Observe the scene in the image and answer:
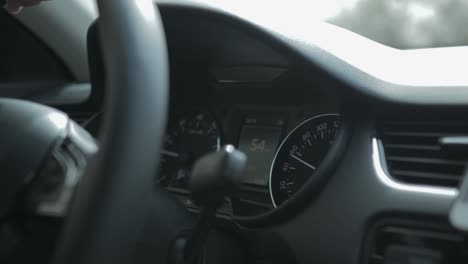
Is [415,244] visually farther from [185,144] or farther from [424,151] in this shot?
[185,144]

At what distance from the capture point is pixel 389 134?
1.16 metres

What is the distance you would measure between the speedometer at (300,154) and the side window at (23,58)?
2.47 ft

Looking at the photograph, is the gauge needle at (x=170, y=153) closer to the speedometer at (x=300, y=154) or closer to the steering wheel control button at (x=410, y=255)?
the speedometer at (x=300, y=154)

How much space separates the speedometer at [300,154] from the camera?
1.28 metres

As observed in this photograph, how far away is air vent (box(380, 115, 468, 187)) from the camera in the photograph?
3.47 ft

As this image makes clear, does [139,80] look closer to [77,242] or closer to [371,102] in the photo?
[77,242]

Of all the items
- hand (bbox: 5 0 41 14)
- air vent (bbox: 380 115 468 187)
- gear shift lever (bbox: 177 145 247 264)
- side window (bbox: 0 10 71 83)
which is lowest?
gear shift lever (bbox: 177 145 247 264)

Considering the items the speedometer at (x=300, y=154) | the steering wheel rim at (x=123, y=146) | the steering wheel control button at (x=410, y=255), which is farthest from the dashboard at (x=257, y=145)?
the steering wheel rim at (x=123, y=146)

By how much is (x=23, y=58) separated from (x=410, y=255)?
50.6 inches

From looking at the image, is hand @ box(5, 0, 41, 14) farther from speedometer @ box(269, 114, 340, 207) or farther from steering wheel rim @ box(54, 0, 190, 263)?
speedometer @ box(269, 114, 340, 207)

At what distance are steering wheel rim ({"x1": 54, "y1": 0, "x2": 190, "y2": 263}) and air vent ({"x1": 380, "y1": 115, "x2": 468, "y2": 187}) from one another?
46cm

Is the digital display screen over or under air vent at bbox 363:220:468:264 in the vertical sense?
over

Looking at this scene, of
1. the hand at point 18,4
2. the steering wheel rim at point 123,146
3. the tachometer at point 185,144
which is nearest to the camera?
the steering wheel rim at point 123,146

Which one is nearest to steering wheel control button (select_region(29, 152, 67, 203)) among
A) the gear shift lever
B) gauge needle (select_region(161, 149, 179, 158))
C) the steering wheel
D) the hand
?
the steering wheel
